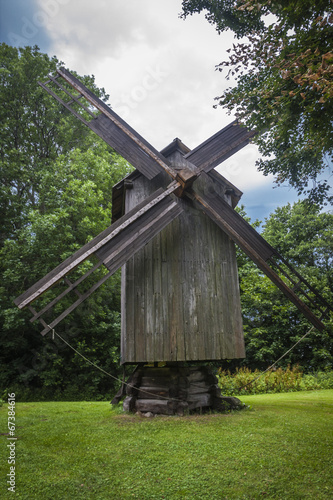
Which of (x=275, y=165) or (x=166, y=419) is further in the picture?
(x=275, y=165)

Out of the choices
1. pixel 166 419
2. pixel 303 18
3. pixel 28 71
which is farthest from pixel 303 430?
pixel 28 71

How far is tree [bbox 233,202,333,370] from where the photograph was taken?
2162 centimetres

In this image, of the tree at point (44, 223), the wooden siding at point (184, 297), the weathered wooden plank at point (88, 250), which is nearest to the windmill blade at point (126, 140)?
the weathered wooden plank at point (88, 250)

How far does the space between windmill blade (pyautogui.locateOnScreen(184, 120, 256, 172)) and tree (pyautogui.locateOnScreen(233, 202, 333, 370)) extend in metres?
14.6

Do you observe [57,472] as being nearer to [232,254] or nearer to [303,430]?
[303,430]

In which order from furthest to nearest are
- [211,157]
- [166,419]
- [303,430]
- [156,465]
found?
[211,157]
[166,419]
[303,430]
[156,465]

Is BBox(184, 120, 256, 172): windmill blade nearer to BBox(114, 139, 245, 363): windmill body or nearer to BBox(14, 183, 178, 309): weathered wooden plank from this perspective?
BBox(114, 139, 245, 363): windmill body

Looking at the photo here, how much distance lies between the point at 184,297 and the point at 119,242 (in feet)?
6.40

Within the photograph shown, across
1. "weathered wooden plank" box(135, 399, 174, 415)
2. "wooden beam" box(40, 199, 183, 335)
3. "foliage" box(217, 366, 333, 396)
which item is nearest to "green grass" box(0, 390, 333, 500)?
"weathered wooden plank" box(135, 399, 174, 415)

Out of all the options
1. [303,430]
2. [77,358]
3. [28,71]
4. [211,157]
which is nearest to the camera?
[303,430]

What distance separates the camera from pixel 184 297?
7.63 m

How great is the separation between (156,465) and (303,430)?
2892 millimetres

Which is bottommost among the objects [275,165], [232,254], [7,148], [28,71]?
[232,254]

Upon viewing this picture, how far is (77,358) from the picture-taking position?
54.5 ft
